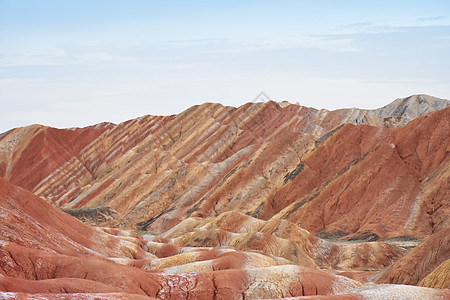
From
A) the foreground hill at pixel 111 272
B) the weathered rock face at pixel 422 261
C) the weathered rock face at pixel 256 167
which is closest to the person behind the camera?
the foreground hill at pixel 111 272

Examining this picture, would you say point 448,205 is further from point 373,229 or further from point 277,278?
point 277,278

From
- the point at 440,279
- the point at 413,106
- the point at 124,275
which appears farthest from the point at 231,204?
the point at 440,279

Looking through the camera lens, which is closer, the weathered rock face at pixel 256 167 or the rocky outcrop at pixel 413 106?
the weathered rock face at pixel 256 167

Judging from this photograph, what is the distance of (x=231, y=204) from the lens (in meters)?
119

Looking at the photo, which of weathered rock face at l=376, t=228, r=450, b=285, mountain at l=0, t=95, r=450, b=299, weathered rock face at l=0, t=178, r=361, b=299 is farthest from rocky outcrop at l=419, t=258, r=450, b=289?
weathered rock face at l=376, t=228, r=450, b=285

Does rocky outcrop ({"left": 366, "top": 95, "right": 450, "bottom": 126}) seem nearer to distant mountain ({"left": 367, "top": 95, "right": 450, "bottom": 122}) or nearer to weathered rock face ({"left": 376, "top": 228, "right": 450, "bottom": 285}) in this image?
distant mountain ({"left": 367, "top": 95, "right": 450, "bottom": 122})

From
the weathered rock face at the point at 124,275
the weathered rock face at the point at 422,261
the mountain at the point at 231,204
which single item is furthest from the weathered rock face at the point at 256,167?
the weathered rock face at the point at 124,275

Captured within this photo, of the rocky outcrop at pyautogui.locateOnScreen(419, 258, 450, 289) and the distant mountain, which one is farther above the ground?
the distant mountain

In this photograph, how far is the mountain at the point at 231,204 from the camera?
4488cm

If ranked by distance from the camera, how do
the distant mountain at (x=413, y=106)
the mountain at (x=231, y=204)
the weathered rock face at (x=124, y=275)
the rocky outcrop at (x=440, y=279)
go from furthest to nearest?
the distant mountain at (x=413, y=106), the mountain at (x=231, y=204), the rocky outcrop at (x=440, y=279), the weathered rock face at (x=124, y=275)

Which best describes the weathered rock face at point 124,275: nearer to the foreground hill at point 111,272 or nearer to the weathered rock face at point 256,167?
the foreground hill at point 111,272

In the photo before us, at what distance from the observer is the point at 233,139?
5994 inches

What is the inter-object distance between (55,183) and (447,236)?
419ft

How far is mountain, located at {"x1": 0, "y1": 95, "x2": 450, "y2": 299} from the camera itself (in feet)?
147
